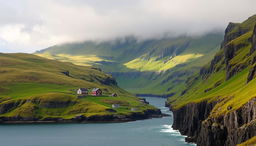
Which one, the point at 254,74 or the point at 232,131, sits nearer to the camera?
the point at 232,131

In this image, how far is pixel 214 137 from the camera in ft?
506

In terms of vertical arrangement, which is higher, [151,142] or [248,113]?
[248,113]

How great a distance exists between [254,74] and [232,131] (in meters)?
47.5

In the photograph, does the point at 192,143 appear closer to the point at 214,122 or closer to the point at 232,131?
the point at 214,122

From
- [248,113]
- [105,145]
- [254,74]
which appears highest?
[254,74]

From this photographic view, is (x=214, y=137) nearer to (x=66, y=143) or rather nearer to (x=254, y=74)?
(x=254, y=74)

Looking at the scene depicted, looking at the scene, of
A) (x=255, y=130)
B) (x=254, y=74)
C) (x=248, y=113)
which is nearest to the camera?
(x=255, y=130)

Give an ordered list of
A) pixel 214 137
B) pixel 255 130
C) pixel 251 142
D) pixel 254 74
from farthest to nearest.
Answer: pixel 254 74 → pixel 214 137 → pixel 255 130 → pixel 251 142

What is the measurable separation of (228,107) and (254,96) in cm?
2162

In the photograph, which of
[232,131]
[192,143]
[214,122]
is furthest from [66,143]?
[232,131]

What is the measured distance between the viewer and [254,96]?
13462cm

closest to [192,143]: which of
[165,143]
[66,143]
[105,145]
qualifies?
[165,143]

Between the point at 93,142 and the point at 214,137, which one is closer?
the point at 214,137

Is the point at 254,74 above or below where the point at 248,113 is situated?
above
